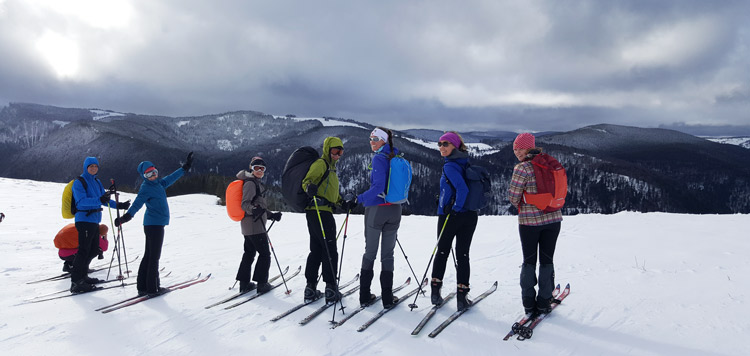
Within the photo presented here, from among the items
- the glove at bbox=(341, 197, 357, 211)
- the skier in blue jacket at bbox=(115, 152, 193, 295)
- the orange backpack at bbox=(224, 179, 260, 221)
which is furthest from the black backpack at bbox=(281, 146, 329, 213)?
the skier in blue jacket at bbox=(115, 152, 193, 295)

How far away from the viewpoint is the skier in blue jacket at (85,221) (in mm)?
6574

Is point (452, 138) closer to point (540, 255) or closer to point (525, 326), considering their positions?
point (540, 255)

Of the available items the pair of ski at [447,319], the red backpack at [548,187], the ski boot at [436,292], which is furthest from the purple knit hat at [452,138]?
the pair of ski at [447,319]

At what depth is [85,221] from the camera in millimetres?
6656

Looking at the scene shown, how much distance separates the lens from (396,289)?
244 inches

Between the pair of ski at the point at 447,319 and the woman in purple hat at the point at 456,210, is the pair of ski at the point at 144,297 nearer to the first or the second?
the pair of ski at the point at 447,319

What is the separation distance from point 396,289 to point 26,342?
4.95 m

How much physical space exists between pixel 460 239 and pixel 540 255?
102cm

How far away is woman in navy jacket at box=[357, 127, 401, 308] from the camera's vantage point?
498cm

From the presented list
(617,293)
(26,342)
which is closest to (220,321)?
(26,342)

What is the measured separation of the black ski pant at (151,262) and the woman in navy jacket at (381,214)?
3605 millimetres

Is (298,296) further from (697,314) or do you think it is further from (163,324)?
(697,314)

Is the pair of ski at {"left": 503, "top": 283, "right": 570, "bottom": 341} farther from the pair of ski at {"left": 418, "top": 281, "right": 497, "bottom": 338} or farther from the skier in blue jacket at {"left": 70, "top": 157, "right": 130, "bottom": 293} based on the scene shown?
the skier in blue jacket at {"left": 70, "top": 157, "right": 130, "bottom": 293}

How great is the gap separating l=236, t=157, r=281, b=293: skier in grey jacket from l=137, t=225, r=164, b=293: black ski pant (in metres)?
1.39
